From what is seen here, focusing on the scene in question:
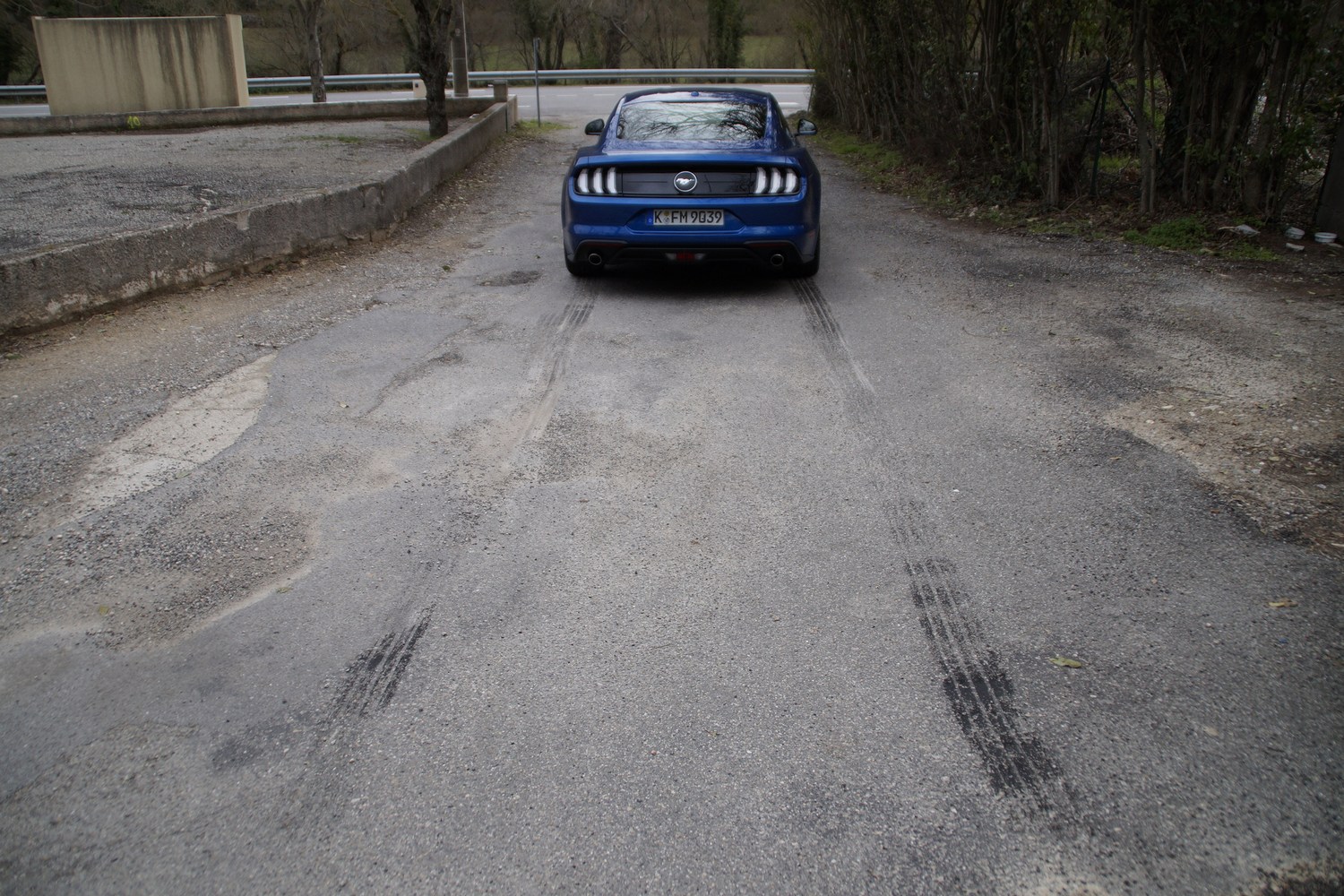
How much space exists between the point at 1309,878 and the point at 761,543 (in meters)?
2.11

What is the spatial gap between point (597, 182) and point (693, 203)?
810 millimetres

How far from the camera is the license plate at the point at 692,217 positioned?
7117 mm

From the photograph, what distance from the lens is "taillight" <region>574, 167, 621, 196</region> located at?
23.9ft

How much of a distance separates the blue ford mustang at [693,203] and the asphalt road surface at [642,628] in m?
1.19

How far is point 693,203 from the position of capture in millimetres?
7102

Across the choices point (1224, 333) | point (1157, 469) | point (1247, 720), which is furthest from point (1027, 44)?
point (1247, 720)

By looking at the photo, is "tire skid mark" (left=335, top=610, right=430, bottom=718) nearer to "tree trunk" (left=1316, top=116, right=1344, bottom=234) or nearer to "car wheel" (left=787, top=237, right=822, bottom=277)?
"car wheel" (left=787, top=237, right=822, bottom=277)

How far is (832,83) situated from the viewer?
19703mm

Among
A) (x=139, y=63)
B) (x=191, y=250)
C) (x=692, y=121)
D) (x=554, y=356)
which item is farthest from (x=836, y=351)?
(x=139, y=63)

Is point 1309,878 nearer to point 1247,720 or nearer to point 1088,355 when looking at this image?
point 1247,720

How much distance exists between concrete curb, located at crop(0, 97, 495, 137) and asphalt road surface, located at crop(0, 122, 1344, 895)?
13.7 meters

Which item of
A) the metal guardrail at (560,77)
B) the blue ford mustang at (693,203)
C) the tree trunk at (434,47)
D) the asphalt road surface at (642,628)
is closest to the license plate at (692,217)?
the blue ford mustang at (693,203)

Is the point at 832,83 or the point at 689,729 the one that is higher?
the point at 832,83

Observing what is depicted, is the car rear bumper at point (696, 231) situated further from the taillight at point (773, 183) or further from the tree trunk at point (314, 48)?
the tree trunk at point (314, 48)
